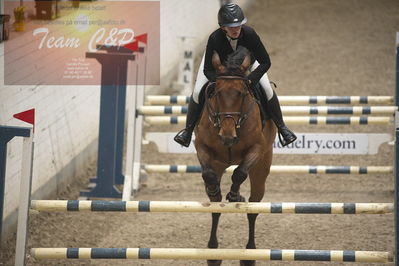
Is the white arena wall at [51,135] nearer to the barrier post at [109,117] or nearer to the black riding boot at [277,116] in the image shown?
the barrier post at [109,117]

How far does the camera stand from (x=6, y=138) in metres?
4.72

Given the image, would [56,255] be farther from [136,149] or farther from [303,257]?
[136,149]

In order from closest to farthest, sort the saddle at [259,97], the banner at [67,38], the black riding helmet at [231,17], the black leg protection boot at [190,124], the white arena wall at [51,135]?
the black riding helmet at [231,17]
the saddle at [259,97]
the black leg protection boot at [190,124]
the white arena wall at [51,135]
the banner at [67,38]

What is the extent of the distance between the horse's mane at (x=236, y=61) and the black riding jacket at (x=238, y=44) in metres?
0.08

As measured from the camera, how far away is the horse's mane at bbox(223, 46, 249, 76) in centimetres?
466

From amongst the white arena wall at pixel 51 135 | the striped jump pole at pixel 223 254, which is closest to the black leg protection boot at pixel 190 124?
the striped jump pole at pixel 223 254

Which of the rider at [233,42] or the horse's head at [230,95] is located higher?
the rider at [233,42]

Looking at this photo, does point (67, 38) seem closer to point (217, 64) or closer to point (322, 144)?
point (322, 144)

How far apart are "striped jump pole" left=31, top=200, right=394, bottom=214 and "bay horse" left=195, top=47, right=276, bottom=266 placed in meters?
0.23

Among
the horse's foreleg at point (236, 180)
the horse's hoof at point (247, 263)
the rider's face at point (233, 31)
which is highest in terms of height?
the rider's face at point (233, 31)

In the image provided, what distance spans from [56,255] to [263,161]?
73.9 inches

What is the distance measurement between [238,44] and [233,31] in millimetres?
147

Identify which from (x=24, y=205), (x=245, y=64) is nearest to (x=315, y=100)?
(x=245, y=64)

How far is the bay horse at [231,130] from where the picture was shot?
15.0ft
